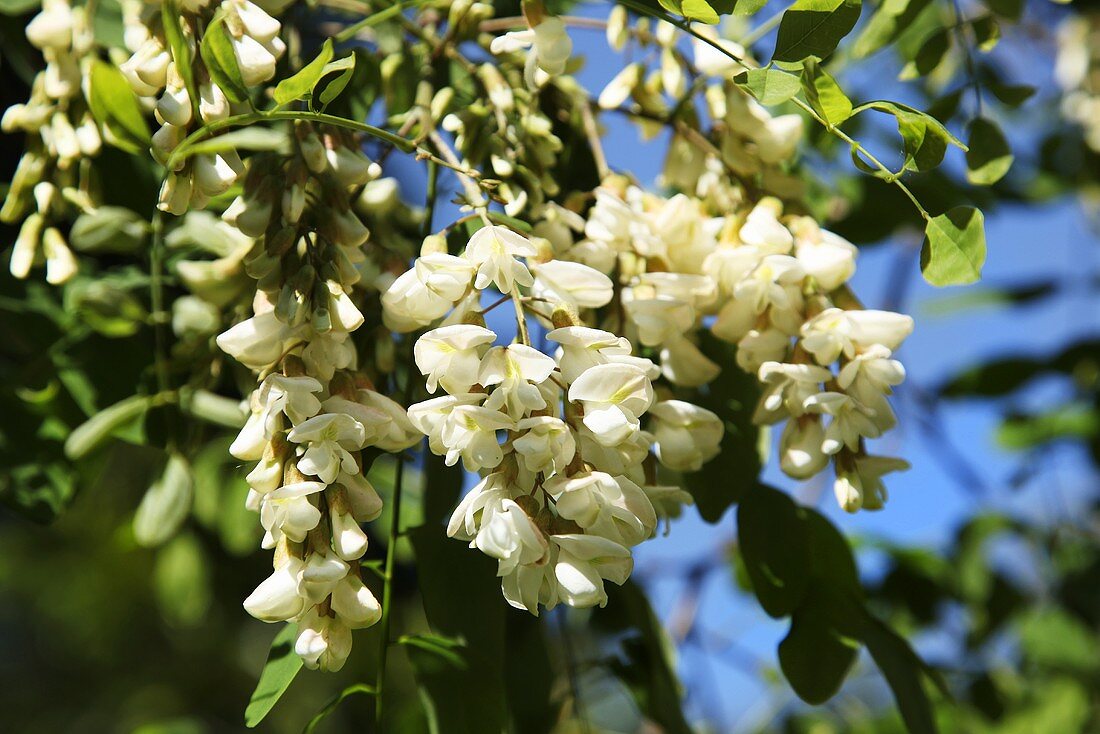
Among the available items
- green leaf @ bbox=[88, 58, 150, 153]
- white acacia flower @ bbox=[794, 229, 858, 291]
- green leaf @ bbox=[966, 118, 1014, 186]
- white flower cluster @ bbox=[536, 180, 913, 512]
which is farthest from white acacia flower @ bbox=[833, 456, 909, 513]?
green leaf @ bbox=[88, 58, 150, 153]

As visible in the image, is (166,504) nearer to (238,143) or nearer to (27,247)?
(27,247)

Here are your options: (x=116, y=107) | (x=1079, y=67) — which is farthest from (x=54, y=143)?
(x=1079, y=67)

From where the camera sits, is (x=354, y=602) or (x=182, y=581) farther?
(x=182, y=581)

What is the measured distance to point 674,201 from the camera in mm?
654

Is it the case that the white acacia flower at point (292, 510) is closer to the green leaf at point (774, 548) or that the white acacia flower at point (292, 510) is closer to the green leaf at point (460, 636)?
the green leaf at point (460, 636)

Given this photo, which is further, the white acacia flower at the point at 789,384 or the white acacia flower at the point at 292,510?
the white acacia flower at the point at 789,384

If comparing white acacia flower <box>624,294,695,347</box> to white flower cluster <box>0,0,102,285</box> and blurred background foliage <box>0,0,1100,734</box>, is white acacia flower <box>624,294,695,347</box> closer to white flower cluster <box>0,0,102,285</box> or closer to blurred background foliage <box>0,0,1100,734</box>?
blurred background foliage <box>0,0,1100,734</box>

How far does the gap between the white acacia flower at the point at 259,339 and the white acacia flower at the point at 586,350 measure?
5.3 inches

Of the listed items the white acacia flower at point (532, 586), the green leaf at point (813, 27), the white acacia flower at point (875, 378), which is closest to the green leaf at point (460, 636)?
the white acacia flower at point (532, 586)

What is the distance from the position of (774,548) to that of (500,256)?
321 millimetres

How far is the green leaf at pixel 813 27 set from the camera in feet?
1.81

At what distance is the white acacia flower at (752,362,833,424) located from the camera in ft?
1.90

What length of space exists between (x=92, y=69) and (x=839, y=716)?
1.38 metres

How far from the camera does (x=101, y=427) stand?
75cm
